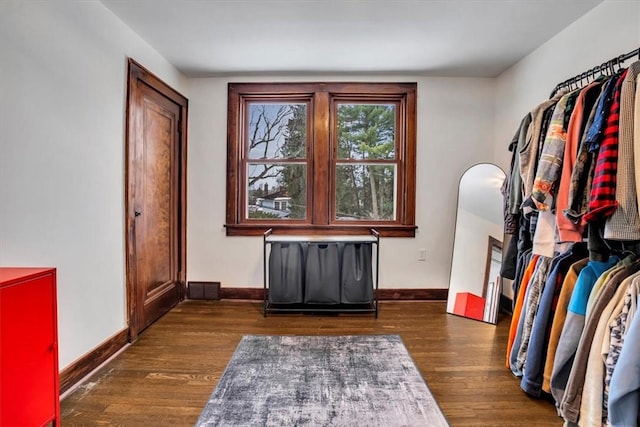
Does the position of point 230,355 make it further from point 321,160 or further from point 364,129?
point 364,129

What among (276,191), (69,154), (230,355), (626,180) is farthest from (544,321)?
(69,154)

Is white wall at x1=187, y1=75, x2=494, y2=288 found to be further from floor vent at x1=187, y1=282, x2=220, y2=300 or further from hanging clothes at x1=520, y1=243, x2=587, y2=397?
hanging clothes at x1=520, y1=243, x2=587, y2=397

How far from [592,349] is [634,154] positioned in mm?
881

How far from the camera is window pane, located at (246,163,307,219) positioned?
377 centimetres

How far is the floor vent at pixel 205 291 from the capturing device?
3734mm

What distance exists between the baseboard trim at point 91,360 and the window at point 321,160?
1503 millimetres

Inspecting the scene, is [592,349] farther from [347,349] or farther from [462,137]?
[462,137]

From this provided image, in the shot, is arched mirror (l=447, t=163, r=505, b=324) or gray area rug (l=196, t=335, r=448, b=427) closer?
gray area rug (l=196, t=335, r=448, b=427)

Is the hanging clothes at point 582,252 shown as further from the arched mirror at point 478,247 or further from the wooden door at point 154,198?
the wooden door at point 154,198

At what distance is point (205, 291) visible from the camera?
3.74m

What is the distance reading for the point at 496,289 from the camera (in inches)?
124

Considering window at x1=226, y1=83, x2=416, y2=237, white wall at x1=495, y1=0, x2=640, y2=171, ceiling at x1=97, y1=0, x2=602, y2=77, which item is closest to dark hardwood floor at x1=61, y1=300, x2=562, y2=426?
window at x1=226, y1=83, x2=416, y2=237

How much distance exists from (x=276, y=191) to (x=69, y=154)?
2012 mm

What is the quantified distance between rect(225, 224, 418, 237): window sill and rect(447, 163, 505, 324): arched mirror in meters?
0.53
